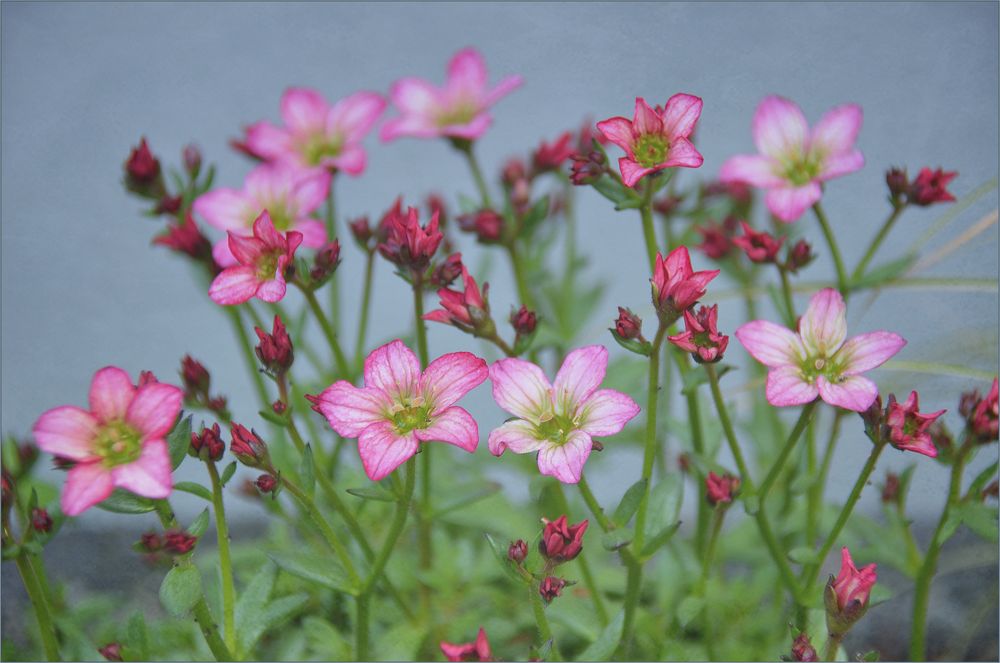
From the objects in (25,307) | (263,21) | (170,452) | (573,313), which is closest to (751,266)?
(573,313)

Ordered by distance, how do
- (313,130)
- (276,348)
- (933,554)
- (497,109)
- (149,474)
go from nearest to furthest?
(149,474)
(276,348)
(933,554)
(313,130)
(497,109)

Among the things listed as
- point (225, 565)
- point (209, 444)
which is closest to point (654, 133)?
point (209, 444)

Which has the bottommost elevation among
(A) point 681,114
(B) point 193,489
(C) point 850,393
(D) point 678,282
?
(B) point 193,489

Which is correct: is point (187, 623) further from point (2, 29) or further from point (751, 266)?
point (2, 29)

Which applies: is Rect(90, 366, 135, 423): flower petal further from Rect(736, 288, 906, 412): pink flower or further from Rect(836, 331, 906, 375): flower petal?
Rect(836, 331, 906, 375): flower petal

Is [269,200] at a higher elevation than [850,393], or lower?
higher

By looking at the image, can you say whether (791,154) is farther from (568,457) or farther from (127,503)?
(127,503)

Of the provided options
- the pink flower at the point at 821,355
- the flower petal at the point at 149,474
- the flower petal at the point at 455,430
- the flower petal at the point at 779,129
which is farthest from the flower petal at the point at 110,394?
the flower petal at the point at 779,129
